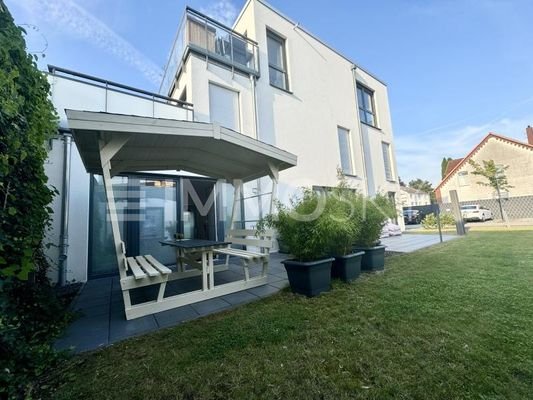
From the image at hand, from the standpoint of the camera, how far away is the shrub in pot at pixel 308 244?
3291mm

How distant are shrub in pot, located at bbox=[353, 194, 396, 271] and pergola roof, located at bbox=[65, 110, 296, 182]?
5.66 feet

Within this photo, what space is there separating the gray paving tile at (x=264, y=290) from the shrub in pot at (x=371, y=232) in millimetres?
1861

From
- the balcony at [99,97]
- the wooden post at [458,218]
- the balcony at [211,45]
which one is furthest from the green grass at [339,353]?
the wooden post at [458,218]

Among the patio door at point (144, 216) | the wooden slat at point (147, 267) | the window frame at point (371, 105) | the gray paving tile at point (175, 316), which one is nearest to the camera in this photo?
the gray paving tile at point (175, 316)

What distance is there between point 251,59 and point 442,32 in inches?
255

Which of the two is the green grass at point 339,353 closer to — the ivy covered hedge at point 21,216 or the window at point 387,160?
the ivy covered hedge at point 21,216

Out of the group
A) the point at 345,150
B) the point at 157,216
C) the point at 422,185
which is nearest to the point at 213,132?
the point at 157,216

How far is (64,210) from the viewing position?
4.57m

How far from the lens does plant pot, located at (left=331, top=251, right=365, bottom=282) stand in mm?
3891

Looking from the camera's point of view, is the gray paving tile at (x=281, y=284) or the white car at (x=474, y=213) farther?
the white car at (x=474, y=213)

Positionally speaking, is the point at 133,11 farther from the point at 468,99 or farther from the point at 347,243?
the point at 468,99

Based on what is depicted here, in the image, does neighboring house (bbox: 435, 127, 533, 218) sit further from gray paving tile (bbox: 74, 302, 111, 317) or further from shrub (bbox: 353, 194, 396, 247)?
gray paving tile (bbox: 74, 302, 111, 317)

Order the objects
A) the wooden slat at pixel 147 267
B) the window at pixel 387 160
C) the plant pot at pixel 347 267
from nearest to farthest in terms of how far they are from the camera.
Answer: the wooden slat at pixel 147 267 → the plant pot at pixel 347 267 → the window at pixel 387 160

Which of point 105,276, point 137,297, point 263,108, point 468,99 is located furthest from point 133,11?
point 468,99
